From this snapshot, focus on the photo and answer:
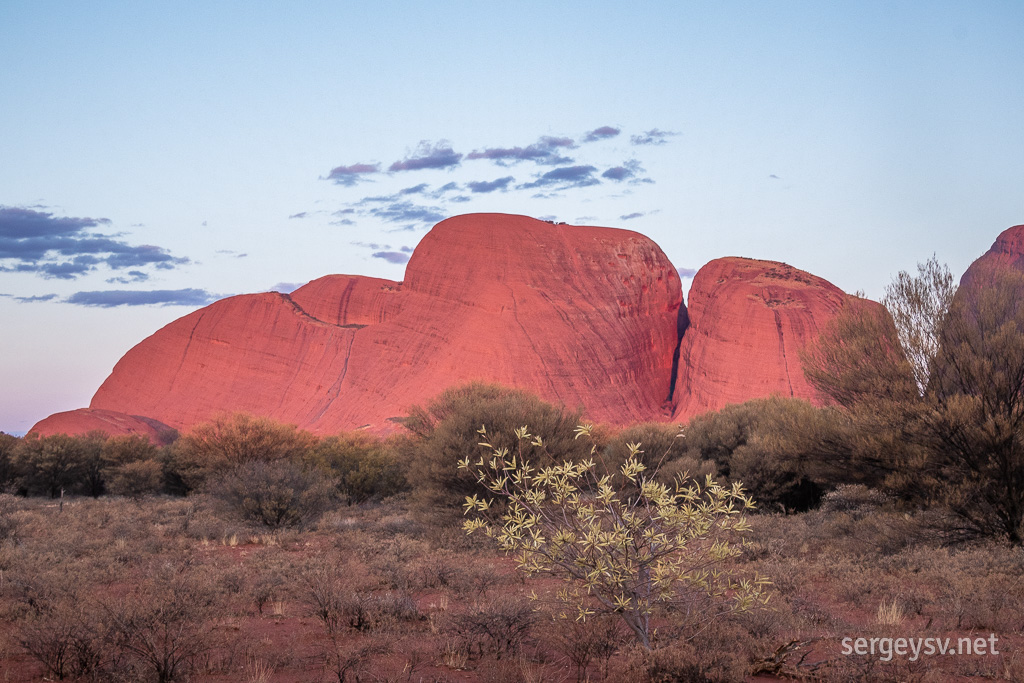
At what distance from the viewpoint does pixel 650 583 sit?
5.63 meters

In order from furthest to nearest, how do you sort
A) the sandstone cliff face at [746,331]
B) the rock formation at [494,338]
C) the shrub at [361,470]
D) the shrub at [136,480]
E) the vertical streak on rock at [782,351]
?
the rock formation at [494,338] → the sandstone cliff face at [746,331] → the vertical streak on rock at [782,351] → the shrub at [136,480] → the shrub at [361,470]

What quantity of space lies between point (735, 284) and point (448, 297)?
850 inches

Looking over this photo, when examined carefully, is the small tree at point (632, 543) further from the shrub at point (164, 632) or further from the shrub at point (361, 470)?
the shrub at point (361, 470)

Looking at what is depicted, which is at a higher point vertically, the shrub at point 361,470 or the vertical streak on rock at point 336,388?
the vertical streak on rock at point 336,388

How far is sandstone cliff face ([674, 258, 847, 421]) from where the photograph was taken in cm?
4925

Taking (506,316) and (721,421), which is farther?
(506,316)

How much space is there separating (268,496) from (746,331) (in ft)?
135

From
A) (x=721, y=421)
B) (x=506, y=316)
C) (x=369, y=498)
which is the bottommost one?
(x=369, y=498)

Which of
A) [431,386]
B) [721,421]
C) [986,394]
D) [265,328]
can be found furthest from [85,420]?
[986,394]

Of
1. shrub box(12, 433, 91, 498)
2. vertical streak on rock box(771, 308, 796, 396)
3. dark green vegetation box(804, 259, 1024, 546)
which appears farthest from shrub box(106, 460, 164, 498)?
vertical streak on rock box(771, 308, 796, 396)

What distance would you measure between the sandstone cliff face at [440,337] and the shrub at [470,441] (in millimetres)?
29412

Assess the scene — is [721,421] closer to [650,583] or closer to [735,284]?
[650,583]

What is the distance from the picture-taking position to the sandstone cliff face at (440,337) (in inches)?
1953

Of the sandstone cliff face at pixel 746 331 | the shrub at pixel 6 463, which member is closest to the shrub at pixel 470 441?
the shrub at pixel 6 463
